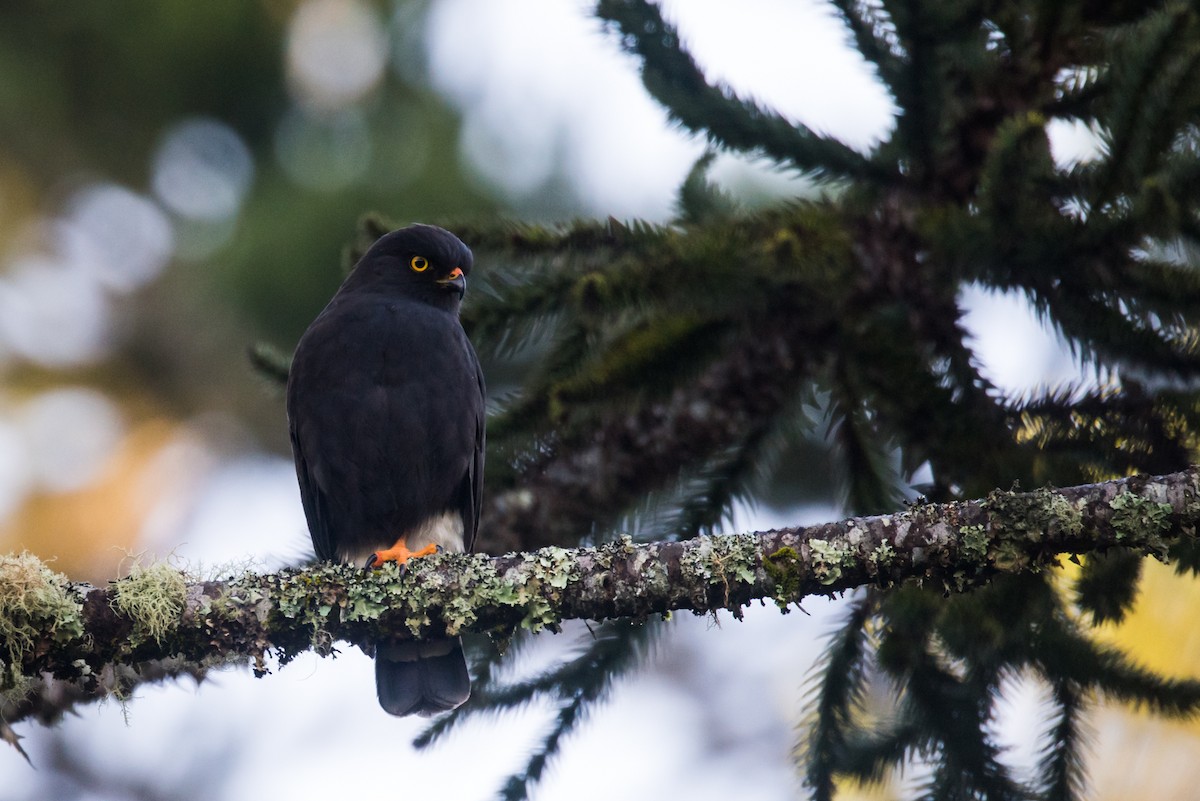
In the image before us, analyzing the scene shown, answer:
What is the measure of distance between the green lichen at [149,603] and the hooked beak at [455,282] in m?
2.10

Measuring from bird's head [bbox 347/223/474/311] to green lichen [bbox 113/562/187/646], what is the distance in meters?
2.09

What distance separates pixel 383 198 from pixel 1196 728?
22.7ft

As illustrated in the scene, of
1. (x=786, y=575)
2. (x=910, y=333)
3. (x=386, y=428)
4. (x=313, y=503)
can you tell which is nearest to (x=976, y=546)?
(x=786, y=575)

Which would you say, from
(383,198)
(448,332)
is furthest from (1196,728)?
(383,198)

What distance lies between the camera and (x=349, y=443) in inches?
171

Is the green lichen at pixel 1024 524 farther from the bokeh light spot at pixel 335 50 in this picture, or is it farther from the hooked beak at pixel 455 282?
the bokeh light spot at pixel 335 50

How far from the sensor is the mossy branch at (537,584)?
2.53 m

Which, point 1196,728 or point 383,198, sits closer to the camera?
point 1196,728

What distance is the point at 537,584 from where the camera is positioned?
9.42ft

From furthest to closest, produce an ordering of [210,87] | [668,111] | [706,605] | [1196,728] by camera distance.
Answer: [210,87], [1196,728], [668,111], [706,605]

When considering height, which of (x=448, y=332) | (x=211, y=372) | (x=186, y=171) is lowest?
(x=448, y=332)

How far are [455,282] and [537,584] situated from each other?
6.90ft

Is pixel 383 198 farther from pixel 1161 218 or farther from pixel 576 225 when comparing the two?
pixel 1161 218

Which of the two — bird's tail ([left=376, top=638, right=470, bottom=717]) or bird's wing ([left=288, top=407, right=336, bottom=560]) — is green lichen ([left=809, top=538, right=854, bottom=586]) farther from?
bird's wing ([left=288, top=407, right=336, bottom=560])
